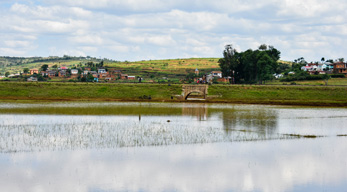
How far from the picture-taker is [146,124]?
52.6m

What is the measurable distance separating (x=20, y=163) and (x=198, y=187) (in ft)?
43.8

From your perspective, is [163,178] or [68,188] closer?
[68,188]

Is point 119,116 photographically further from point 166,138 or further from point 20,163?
point 20,163

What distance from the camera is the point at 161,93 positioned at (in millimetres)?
110188

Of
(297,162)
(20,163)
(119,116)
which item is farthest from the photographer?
(119,116)

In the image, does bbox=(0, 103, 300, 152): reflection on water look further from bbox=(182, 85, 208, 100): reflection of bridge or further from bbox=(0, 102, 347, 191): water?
bbox=(182, 85, 208, 100): reflection of bridge

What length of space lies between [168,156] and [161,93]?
7600 centimetres

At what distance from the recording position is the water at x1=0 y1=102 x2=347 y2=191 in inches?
1069

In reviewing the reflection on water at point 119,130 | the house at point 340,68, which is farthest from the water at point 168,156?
the house at point 340,68

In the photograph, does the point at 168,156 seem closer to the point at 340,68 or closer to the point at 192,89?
the point at 192,89

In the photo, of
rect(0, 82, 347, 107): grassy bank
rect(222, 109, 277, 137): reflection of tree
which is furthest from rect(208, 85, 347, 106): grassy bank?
rect(222, 109, 277, 137): reflection of tree

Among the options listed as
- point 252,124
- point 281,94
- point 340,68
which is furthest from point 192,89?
point 340,68

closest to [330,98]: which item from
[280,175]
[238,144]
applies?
[238,144]

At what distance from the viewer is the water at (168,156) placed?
1069 inches
